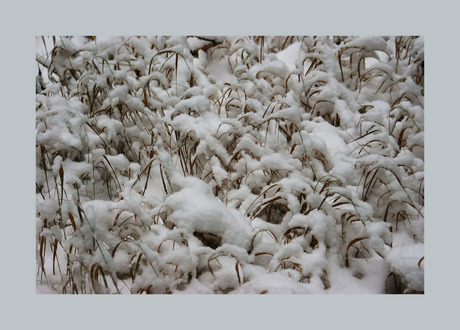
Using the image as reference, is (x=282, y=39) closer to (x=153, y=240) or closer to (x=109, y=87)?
(x=109, y=87)

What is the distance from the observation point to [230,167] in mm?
1780

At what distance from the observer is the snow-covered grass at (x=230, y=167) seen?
1.40 meters

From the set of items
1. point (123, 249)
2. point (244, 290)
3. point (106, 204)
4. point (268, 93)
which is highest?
point (268, 93)

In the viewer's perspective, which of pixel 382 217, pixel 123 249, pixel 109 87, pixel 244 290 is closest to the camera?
pixel 244 290

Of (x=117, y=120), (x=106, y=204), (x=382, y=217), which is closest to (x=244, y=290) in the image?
(x=106, y=204)

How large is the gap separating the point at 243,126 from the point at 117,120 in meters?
0.55

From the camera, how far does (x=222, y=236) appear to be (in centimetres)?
148

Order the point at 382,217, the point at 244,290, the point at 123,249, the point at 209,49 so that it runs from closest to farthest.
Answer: the point at 244,290 → the point at 123,249 → the point at 382,217 → the point at 209,49

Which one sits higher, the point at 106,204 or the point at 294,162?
the point at 294,162

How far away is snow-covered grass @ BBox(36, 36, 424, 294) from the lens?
140 centimetres

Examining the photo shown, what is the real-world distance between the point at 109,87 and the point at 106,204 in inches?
28.3

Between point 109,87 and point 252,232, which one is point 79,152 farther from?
point 252,232

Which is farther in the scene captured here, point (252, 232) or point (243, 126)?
point (243, 126)

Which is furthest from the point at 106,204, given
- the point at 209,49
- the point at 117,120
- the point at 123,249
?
the point at 209,49
